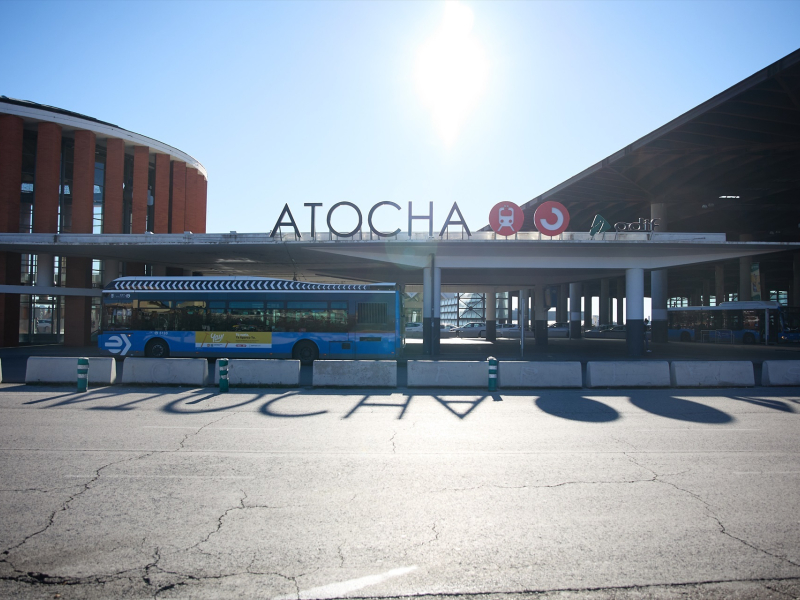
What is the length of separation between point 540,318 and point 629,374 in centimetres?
2519

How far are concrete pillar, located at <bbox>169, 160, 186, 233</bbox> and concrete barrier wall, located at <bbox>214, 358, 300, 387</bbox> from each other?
2900cm

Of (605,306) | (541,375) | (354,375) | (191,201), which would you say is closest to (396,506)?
(354,375)

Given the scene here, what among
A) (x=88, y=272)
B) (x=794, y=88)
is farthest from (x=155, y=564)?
(x=88, y=272)

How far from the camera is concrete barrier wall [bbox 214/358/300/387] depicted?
47.2 ft

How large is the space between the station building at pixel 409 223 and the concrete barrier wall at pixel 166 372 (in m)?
12.2

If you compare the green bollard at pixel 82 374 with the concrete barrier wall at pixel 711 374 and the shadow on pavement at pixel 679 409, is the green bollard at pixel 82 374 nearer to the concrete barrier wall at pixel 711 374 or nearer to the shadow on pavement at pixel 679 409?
the shadow on pavement at pixel 679 409

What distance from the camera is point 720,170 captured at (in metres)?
34.2

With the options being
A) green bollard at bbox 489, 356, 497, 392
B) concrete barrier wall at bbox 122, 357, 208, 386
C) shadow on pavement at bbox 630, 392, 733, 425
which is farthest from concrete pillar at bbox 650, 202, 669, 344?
concrete barrier wall at bbox 122, 357, 208, 386

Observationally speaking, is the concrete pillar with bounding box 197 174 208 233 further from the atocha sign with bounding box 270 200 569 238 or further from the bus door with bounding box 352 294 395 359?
the bus door with bounding box 352 294 395 359

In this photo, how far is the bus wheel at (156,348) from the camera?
2120 centimetres

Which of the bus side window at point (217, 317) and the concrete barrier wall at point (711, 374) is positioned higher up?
the bus side window at point (217, 317)

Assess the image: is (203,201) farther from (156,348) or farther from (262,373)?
(262,373)

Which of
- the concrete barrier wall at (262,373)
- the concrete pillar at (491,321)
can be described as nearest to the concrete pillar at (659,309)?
the concrete pillar at (491,321)

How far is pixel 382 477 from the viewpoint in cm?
644
